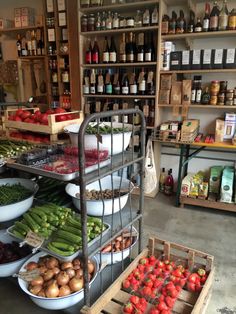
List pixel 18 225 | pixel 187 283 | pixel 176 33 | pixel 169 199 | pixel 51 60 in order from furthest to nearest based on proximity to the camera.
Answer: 1. pixel 51 60
2. pixel 169 199
3. pixel 176 33
4. pixel 187 283
5. pixel 18 225

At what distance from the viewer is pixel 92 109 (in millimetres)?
3391

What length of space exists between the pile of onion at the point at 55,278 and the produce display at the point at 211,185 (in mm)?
1739

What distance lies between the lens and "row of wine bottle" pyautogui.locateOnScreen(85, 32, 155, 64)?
294 centimetres

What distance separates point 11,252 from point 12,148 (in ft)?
2.10

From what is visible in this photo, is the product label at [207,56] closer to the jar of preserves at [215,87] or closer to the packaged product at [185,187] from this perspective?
the jar of preserves at [215,87]

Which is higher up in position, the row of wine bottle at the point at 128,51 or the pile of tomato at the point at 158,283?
the row of wine bottle at the point at 128,51

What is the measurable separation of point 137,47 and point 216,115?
1186mm

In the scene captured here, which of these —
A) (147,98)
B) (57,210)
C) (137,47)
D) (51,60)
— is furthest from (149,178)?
(51,60)

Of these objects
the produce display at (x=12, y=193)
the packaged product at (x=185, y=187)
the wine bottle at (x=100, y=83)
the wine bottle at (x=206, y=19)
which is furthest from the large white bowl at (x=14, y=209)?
the wine bottle at (x=206, y=19)

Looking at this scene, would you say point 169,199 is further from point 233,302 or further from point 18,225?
point 18,225

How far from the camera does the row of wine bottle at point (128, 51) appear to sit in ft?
9.66

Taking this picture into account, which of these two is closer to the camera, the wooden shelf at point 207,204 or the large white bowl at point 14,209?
the large white bowl at point 14,209

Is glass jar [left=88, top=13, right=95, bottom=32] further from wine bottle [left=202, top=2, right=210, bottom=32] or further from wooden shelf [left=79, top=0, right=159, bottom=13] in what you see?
wine bottle [left=202, top=2, right=210, bottom=32]

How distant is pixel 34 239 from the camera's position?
4.21ft
